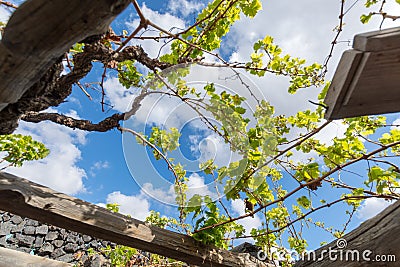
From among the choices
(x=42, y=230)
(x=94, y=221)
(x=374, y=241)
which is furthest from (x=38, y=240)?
(x=374, y=241)

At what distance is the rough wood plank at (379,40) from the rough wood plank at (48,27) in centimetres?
42

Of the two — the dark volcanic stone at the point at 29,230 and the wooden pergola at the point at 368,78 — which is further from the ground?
the wooden pergola at the point at 368,78

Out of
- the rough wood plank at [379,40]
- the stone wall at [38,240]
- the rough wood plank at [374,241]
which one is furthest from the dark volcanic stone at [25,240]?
the rough wood plank at [379,40]

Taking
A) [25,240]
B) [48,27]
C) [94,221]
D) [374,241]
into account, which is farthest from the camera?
[25,240]

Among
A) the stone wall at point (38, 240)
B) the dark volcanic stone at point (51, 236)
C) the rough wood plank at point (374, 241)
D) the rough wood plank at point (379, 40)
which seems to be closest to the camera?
the rough wood plank at point (379, 40)

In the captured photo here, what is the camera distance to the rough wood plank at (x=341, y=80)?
23.8 inches

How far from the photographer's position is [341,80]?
65cm

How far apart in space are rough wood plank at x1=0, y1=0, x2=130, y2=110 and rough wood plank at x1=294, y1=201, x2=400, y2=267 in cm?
98

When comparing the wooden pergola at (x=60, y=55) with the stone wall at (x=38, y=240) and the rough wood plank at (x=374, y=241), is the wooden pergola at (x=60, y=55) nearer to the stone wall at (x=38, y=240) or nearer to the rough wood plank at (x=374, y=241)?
the rough wood plank at (x=374, y=241)

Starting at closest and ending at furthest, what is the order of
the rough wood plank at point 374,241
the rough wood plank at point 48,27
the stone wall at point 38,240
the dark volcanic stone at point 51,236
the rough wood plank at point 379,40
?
the rough wood plank at point 48,27
the rough wood plank at point 379,40
the rough wood plank at point 374,241
the stone wall at point 38,240
the dark volcanic stone at point 51,236

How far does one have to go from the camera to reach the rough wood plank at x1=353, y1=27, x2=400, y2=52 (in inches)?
22.8

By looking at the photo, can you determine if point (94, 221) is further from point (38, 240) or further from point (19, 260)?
point (38, 240)

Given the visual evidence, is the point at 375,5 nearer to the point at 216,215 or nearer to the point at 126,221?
the point at 216,215

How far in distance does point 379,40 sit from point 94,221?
1.02m
